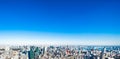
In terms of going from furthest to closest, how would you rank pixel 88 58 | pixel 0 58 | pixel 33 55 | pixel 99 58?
pixel 33 55
pixel 88 58
pixel 99 58
pixel 0 58

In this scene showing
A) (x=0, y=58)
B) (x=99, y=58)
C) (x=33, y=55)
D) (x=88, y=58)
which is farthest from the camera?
(x=33, y=55)

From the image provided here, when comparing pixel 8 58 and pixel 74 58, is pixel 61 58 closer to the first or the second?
pixel 74 58

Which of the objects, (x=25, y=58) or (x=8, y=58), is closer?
(x=8, y=58)

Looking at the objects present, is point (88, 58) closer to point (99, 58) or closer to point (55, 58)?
point (99, 58)

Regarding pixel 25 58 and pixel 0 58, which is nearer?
pixel 0 58

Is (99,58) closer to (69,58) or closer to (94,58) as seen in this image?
→ (94,58)

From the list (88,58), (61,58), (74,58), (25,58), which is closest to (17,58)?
(25,58)

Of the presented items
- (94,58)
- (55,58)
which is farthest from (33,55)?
(94,58)

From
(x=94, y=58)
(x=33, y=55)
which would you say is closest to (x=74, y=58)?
(x=94, y=58)
